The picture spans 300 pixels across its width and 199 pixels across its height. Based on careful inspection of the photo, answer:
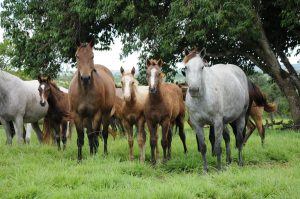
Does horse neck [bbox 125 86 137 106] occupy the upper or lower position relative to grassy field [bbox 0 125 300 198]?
upper

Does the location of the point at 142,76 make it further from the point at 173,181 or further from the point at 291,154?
the point at 173,181

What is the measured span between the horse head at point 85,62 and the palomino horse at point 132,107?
0.75 meters

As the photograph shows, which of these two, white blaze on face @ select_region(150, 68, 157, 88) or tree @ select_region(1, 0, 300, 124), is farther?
tree @ select_region(1, 0, 300, 124)

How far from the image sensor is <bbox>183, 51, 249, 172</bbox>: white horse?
743 cm

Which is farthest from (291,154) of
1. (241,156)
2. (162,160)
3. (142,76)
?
(142,76)

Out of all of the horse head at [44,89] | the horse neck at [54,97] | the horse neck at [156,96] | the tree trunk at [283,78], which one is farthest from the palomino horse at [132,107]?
the tree trunk at [283,78]

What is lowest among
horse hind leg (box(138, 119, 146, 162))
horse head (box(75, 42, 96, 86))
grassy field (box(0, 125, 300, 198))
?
grassy field (box(0, 125, 300, 198))

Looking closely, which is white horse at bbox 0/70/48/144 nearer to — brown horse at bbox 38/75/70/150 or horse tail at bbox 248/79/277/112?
brown horse at bbox 38/75/70/150

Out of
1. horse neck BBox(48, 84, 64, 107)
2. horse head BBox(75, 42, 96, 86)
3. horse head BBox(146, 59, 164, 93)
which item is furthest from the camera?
horse neck BBox(48, 84, 64, 107)

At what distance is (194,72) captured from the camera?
7.34 metres

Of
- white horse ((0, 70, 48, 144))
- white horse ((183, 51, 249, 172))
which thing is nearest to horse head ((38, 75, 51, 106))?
white horse ((0, 70, 48, 144))

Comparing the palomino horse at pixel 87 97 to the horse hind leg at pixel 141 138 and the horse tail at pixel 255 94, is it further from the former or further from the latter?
the horse tail at pixel 255 94

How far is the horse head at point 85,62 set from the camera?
8367 mm

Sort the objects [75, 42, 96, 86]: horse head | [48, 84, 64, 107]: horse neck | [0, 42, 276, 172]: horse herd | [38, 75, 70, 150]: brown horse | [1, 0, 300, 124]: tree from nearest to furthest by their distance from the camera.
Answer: [0, 42, 276, 172]: horse herd, [75, 42, 96, 86]: horse head, [38, 75, 70, 150]: brown horse, [48, 84, 64, 107]: horse neck, [1, 0, 300, 124]: tree
